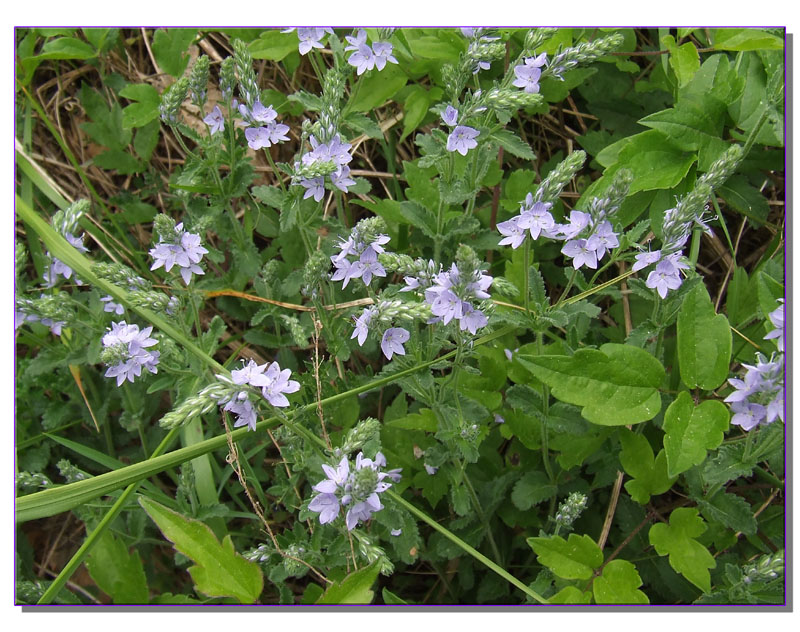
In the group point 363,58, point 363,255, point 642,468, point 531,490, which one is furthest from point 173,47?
point 642,468

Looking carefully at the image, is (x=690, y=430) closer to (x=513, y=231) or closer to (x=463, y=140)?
(x=513, y=231)

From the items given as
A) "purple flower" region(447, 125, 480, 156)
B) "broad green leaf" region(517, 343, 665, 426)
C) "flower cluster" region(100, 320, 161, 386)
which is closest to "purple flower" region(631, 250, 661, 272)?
"broad green leaf" region(517, 343, 665, 426)

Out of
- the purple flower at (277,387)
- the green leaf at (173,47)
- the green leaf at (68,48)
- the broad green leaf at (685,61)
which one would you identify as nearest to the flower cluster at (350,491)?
the purple flower at (277,387)

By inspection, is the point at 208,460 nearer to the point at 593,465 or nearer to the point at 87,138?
the point at 593,465

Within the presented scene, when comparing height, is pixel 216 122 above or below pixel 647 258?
above

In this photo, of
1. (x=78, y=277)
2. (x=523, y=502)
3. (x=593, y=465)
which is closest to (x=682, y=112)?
(x=593, y=465)

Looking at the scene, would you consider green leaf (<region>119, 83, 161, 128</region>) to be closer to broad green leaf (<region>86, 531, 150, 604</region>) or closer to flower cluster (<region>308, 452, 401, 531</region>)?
broad green leaf (<region>86, 531, 150, 604</region>)
